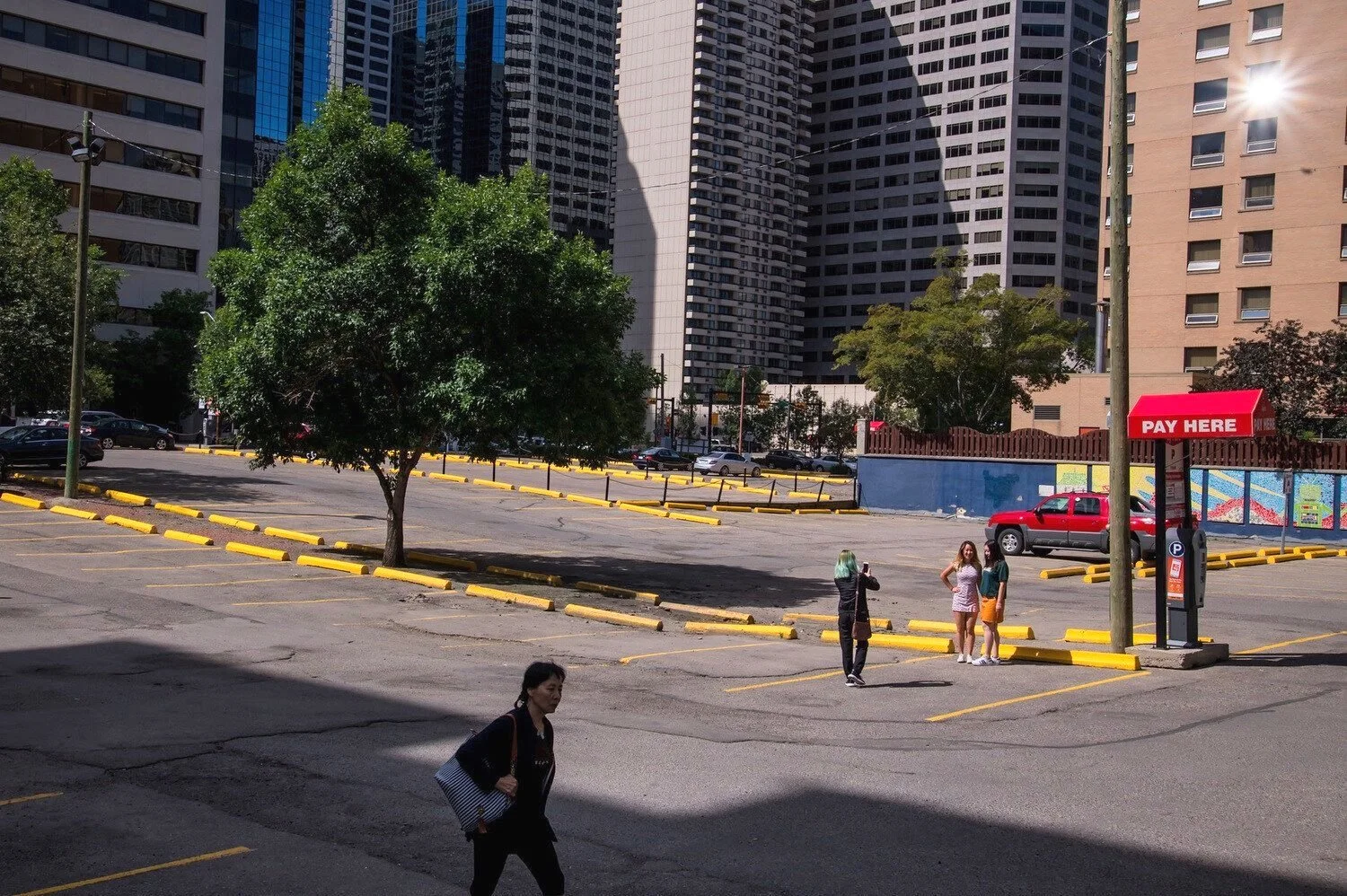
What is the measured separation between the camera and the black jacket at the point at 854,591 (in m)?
14.0

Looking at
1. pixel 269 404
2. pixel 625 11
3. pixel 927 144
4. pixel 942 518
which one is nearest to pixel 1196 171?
pixel 942 518

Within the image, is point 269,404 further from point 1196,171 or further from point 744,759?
point 1196,171

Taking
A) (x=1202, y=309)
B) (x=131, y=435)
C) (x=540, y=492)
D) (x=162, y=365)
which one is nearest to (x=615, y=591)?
(x=540, y=492)

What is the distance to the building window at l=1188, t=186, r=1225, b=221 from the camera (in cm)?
5684

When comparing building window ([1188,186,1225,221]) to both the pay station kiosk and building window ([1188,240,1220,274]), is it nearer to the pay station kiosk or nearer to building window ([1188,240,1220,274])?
building window ([1188,240,1220,274])

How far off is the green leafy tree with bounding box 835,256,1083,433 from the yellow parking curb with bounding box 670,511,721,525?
2145 centimetres

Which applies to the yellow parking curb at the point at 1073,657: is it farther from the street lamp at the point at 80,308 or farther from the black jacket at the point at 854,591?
the street lamp at the point at 80,308

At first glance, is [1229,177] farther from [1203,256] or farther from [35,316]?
[35,316]

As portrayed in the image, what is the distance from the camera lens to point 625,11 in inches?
5551

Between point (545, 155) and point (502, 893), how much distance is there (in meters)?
174

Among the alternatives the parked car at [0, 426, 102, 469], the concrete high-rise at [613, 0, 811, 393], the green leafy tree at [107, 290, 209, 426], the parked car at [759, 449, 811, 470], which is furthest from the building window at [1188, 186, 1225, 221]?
the concrete high-rise at [613, 0, 811, 393]

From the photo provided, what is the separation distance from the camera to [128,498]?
1199 inches

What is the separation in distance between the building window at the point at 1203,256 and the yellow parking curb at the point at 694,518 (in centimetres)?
3308

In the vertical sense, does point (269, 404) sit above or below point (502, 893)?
above
